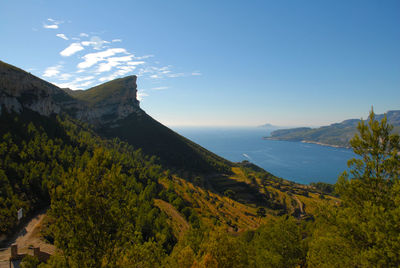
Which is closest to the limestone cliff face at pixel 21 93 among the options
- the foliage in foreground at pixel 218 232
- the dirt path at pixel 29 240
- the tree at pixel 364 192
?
the dirt path at pixel 29 240

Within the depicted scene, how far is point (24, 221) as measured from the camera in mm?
43375

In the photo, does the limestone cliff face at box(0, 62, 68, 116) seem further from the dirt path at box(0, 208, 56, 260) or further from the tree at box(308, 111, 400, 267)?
the tree at box(308, 111, 400, 267)

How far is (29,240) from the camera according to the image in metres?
36.0

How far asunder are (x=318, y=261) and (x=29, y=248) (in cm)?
4316

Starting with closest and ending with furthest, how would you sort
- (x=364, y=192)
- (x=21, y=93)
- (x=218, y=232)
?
(x=364, y=192) < (x=218, y=232) < (x=21, y=93)

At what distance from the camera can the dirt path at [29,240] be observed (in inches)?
1248

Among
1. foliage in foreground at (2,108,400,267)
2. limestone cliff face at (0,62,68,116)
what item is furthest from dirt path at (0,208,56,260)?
limestone cliff face at (0,62,68,116)

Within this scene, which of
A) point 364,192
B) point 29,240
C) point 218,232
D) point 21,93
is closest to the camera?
point 364,192

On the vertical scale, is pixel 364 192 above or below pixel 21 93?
below

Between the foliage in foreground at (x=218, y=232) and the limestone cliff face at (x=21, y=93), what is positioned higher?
the limestone cliff face at (x=21, y=93)

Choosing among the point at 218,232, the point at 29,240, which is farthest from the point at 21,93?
the point at 218,232

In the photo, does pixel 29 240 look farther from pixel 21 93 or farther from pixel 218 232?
pixel 21 93

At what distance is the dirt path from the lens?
3169 cm

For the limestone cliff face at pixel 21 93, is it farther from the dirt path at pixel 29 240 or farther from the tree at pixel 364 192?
the tree at pixel 364 192
